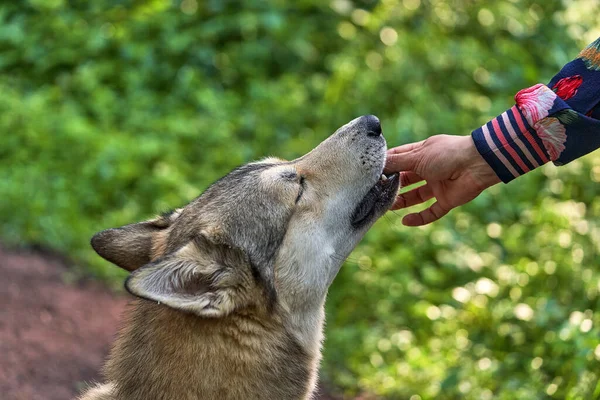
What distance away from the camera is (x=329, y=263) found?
407 cm

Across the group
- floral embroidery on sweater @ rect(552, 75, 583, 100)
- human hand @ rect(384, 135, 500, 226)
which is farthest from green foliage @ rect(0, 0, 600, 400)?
floral embroidery on sweater @ rect(552, 75, 583, 100)

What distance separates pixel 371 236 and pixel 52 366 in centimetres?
297

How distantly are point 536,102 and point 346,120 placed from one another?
5.36 m

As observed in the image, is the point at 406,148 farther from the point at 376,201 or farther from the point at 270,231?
the point at 270,231

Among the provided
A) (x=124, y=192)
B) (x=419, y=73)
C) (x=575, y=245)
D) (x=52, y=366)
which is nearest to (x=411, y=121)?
(x=419, y=73)

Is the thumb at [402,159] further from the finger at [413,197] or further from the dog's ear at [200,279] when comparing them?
the dog's ear at [200,279]

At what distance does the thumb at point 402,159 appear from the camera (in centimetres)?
419

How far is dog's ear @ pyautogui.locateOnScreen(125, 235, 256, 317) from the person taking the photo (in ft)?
11.0

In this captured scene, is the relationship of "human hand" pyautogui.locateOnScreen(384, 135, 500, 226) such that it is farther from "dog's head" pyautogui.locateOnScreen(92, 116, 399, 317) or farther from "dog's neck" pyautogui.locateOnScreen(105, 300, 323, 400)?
"dog's neck" pyautogui.locateOnScreen(105, 300, 323, 400)

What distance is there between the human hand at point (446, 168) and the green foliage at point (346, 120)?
4.23 feet

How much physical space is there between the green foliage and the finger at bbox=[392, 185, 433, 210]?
126cm

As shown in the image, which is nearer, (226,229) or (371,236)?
(226,229)

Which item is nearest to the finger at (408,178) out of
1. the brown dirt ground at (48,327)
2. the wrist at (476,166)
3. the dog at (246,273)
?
the dog at (246,273)

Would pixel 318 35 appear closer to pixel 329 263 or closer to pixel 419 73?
pixel 419 73
